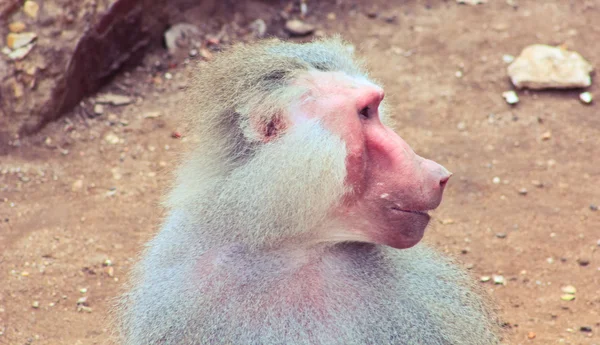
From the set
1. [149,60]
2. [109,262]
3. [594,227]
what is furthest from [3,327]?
[594,227]

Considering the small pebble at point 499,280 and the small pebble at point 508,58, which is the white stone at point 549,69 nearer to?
the small pebble at point 508,58

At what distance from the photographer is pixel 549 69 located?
15.9ft

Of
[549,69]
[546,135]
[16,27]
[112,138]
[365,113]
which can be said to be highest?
[365,113]

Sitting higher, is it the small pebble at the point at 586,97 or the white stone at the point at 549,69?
the white stone at the point at 549,69

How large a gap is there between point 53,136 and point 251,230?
2.59 m

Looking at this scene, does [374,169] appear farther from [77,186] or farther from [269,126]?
[77,186]

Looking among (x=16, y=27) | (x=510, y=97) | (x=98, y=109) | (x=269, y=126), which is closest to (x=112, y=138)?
(x=98, y=109)

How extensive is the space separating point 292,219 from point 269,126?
0.86ft

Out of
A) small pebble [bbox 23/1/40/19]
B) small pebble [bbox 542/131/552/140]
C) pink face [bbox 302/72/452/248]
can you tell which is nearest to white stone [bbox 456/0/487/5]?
small pebble [bbox 542/131/552/140]

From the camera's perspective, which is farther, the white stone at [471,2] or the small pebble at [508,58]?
the white stone at [471,2]

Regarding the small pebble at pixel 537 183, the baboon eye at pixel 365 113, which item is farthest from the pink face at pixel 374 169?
the small pebble at pixel 537 183

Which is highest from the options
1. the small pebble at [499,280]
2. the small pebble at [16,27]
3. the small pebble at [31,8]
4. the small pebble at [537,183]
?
the small pebble at [31,8]

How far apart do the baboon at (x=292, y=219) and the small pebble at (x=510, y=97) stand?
2.69 meters

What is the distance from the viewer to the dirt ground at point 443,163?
11.2 ft
